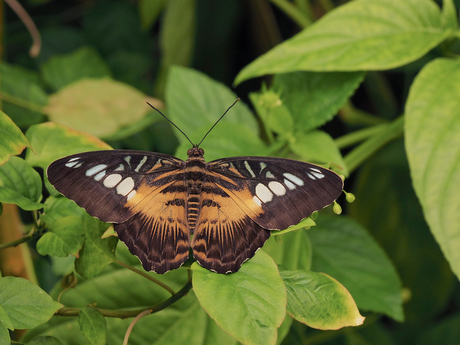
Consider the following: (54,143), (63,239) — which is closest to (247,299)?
(63,239)

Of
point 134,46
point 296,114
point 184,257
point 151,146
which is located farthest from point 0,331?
point 134,46

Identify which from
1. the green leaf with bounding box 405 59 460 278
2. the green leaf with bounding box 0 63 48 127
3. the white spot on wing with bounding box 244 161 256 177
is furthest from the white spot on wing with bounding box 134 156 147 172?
the green leaf with bounding box 0 63 48 127

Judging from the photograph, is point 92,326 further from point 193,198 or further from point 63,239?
point 193,198

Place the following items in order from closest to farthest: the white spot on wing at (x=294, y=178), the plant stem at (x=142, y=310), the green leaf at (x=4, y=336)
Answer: the green leaf at (x=4, y=336) → the plant stem at (x=142, y=310) → the white spot on wing at (x=294, y=178)

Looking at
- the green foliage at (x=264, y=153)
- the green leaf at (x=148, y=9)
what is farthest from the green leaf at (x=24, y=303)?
the green leaf at (x=148, y=9)

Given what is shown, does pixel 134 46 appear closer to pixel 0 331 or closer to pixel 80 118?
pixel 80 118

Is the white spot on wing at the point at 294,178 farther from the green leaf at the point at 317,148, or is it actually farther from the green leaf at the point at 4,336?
the green leaf at the point at 4,336
